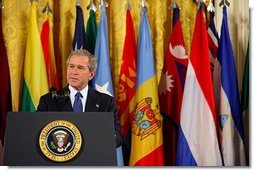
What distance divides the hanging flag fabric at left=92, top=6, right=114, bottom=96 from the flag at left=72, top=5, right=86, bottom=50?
0.29 ft

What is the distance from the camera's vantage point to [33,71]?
271 cm

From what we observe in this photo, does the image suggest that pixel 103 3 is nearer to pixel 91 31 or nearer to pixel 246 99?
pixel 91 31

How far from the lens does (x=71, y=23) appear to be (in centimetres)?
276

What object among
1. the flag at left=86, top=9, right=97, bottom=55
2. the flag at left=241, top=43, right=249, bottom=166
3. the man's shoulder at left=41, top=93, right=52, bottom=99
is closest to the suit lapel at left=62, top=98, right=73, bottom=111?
the man's shoulder at left=41, top=93, right=52, bottom=99

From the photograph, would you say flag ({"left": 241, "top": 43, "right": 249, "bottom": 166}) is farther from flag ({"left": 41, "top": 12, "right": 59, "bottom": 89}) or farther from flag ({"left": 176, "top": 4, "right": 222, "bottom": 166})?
flag ({"left": 41, "top": 12, "right": 59, "bottom": 89})

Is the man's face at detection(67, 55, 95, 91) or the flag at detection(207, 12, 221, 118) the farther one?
the flag at detection(207, 12, 221, 118)

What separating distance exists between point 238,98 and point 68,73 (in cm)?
99

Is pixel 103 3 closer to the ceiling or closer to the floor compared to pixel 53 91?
closer to the ceiling

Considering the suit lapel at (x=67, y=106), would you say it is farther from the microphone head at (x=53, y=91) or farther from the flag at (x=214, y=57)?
the flag at (x=214, y=57)

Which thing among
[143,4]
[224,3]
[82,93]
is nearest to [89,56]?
[82,93]

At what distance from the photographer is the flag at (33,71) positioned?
268cm

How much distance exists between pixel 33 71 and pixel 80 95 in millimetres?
312

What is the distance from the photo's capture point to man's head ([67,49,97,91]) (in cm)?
267

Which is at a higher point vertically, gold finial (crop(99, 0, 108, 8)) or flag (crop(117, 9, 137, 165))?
gold finial (crop(99, 0, 108, 8))
